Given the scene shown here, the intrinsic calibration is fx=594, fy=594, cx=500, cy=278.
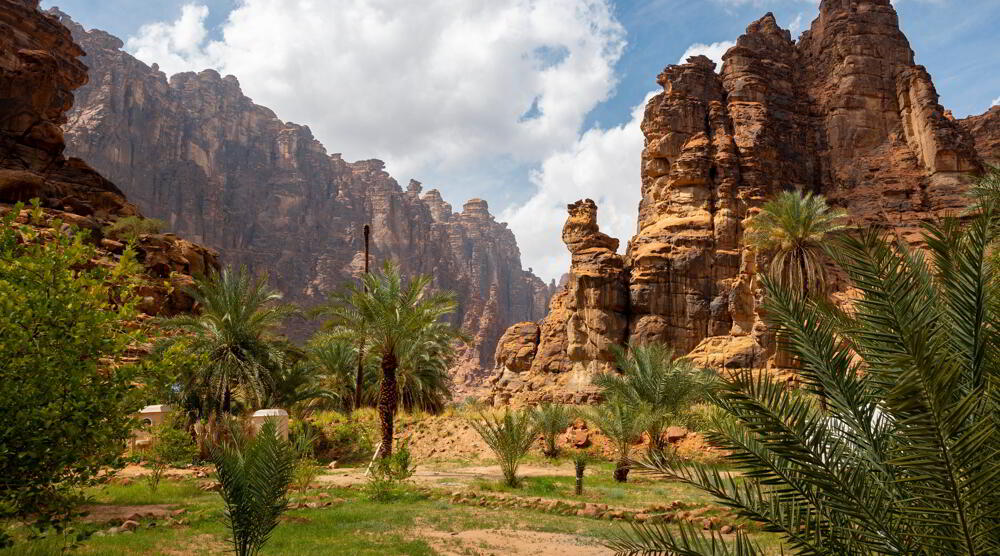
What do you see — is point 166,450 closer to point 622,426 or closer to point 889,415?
point 622,426

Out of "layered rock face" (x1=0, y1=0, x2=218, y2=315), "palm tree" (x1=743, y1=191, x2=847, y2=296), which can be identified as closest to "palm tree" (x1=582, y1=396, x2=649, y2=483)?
"palm tree" (x1=743, y1=191, x2=847, y2=296)

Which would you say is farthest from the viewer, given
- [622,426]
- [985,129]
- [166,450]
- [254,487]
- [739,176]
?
[985,129]

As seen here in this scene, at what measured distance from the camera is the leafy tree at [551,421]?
2200cm

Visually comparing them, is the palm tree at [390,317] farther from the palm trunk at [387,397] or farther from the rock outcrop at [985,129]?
the rock outcrop at [985,129]

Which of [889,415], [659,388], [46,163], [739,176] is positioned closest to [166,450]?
[659,388]

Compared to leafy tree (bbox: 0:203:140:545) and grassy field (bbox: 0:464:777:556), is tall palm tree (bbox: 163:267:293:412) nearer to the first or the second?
grassy field (bbox: 0:464:777:556)

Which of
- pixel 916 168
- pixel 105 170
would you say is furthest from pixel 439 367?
pixel 105 170

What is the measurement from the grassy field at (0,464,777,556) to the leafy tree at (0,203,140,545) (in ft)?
5.93

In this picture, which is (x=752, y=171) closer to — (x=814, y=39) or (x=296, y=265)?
(x=814, y=39)

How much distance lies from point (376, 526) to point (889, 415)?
29.4 feet

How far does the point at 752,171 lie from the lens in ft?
157

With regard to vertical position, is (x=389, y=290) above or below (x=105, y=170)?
below

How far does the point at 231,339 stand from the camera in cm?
2230

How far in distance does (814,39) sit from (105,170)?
105590 mm
